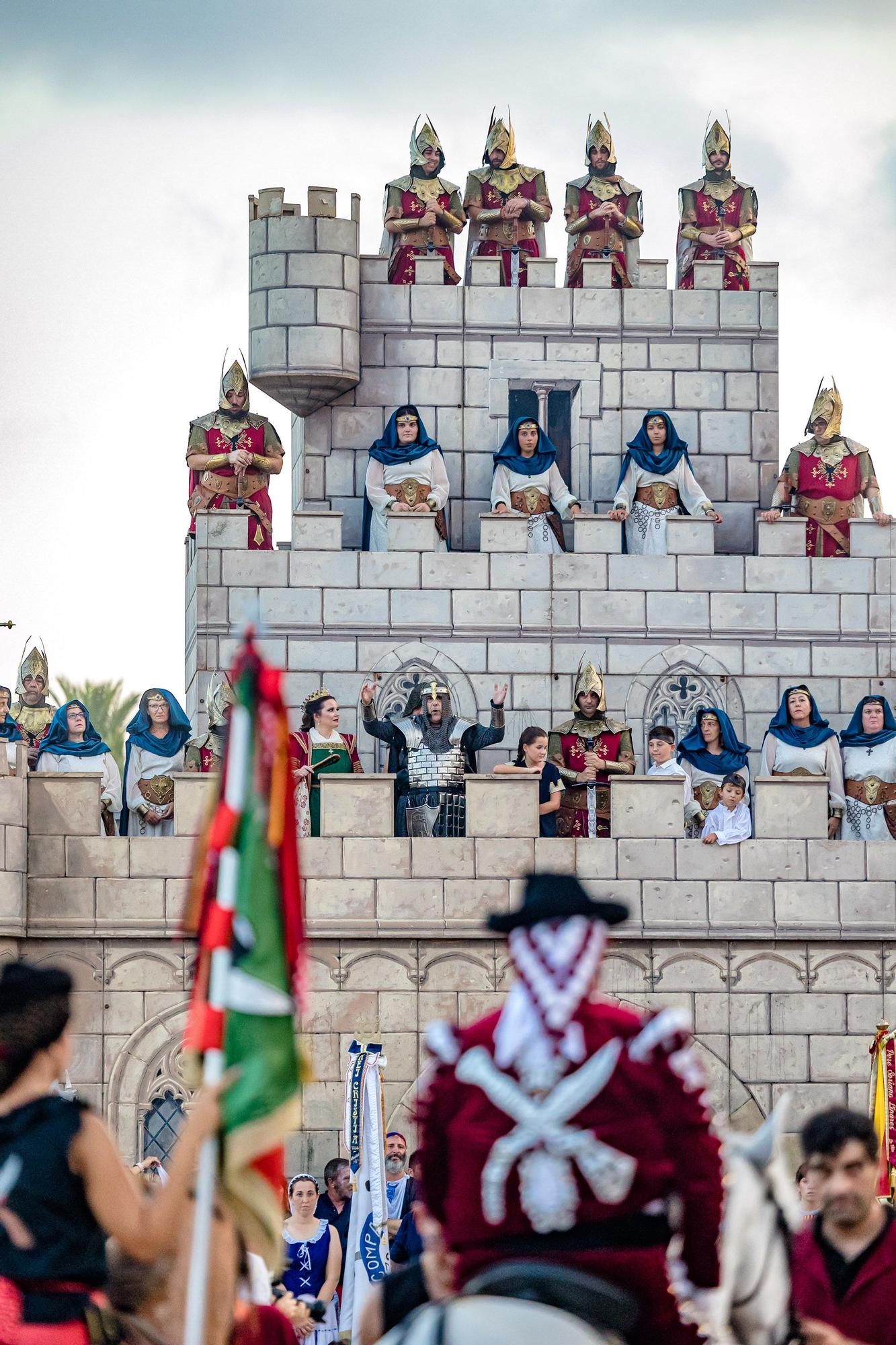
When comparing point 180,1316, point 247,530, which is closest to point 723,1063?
point 247,530

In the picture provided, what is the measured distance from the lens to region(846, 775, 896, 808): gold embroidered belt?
19375 mm

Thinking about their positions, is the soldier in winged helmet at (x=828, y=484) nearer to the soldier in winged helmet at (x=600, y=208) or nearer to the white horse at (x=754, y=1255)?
the soldier in winged helmet at (x=600, y=208)

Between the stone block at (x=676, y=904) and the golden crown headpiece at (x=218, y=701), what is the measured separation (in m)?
3.67

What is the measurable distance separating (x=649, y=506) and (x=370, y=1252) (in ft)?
30.2

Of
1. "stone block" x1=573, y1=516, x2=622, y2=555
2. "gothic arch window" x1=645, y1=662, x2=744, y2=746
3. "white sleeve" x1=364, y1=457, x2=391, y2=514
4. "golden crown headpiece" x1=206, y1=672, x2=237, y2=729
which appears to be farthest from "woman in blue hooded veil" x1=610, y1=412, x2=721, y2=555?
"golden crown headpiece" x1=206, y1=672, x2=237, y2=729

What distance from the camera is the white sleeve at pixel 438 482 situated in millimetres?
21469

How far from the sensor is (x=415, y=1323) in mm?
4820

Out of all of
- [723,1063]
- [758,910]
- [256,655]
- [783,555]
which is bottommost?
[723,1063]

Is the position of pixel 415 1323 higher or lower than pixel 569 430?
lower

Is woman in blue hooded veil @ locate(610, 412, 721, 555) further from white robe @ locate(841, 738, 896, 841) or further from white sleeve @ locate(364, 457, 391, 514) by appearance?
white robe @ locate(841, 738, 896, 841)

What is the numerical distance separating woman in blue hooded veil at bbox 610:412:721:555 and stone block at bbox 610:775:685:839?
10.6 feet

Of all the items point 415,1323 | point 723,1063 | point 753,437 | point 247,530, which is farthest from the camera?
point 753,437

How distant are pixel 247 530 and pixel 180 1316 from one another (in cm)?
1534

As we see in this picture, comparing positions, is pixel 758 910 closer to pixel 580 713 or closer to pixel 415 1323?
pixel 580 713
